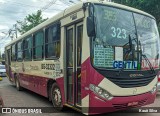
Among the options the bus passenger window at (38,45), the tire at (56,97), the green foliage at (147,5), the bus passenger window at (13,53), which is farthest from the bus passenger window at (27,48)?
the green foliage at (147,5)

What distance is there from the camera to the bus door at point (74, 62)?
6391 mm

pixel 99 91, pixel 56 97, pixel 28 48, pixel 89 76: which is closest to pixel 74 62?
pixel 89 76

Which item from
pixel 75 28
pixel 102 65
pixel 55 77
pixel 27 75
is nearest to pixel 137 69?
pixel 102 65

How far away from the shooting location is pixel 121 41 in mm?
6125

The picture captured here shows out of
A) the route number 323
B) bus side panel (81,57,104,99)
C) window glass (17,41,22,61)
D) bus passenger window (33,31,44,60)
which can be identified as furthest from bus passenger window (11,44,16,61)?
the route number 323

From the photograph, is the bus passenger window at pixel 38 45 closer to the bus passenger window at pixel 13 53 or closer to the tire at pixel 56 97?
the tire at pixel 56 97

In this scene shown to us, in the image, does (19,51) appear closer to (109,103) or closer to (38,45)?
(38,45)

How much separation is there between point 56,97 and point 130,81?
266cm

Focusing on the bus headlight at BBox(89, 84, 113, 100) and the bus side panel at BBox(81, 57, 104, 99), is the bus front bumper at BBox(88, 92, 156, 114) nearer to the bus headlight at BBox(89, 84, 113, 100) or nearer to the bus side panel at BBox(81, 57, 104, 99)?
the bus headlight at BBox(89, 84, 113, 100)

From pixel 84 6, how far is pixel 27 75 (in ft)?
20.6

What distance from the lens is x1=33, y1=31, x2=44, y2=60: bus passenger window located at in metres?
9.24

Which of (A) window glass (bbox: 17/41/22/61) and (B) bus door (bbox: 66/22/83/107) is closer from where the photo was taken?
(B) bus door (bbox: 66/22/83/107)

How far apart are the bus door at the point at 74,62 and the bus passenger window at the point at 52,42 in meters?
0.62

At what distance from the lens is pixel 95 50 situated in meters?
5.79
